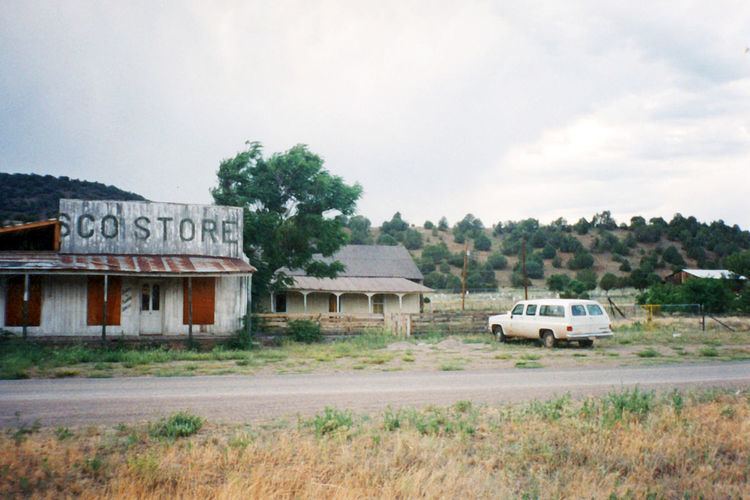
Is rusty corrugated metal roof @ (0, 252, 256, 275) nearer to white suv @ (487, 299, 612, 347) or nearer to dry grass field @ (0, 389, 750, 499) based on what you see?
white suv @ (487, 299, 612, 347)

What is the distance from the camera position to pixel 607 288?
66688mm

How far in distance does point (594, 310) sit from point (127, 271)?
16.2m

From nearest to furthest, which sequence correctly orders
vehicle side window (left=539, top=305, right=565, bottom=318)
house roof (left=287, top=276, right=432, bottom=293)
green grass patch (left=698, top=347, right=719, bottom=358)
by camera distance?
green grass patch (left=698, top=347, right=719, bottom=358)
vehicle side window (left=539, top=305, right=565, bottom=318)
house roof (left=287, top=276, right=432, bottom=293)

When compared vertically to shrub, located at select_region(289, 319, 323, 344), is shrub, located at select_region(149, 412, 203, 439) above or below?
below

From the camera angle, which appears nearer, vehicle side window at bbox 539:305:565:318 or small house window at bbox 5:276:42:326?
small house window at bbox 5:276:42:326

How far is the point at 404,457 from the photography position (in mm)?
6133

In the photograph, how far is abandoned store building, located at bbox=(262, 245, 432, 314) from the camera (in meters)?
37.1

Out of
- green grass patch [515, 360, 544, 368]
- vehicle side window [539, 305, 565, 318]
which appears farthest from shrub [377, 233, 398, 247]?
green grass patch [515, 360, 544, 368]

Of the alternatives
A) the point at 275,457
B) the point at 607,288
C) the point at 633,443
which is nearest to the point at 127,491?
the point at 275,457

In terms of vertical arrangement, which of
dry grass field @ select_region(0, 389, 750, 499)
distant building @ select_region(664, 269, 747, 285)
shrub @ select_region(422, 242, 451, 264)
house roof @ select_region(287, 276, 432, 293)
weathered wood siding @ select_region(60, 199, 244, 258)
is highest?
shrub @ select_region(422, 242, 451, 264)

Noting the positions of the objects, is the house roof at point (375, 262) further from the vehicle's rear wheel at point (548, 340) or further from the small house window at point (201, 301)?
the vehicle's rear wheel at point (548, 340)

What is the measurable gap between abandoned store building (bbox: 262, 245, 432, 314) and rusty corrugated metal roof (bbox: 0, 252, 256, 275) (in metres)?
13.9

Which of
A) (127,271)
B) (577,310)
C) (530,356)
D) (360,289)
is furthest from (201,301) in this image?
(360,289)

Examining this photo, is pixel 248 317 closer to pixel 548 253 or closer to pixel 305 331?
pixel 305 331
